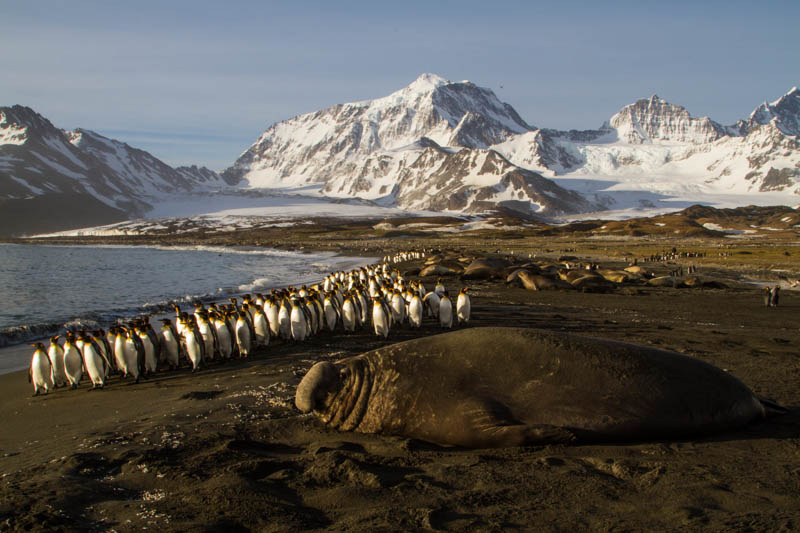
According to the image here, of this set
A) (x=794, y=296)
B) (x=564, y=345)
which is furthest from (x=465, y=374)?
(x=794, y=296)

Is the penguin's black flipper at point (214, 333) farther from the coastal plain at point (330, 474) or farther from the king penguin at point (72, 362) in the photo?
the coastal plain at point (330, 474)

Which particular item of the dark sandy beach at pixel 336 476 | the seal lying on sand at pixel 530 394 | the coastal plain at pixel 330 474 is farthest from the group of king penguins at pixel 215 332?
the seal lying on sand at pixel 530 394

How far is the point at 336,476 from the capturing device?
5445 mm

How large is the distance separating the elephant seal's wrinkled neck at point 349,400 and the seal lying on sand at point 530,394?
1 centimetres

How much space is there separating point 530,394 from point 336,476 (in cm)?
227

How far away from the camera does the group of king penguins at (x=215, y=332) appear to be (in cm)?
1070

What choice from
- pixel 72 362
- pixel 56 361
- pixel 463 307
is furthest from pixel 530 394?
pixel 463 307

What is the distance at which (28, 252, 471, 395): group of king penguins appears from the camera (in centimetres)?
1070

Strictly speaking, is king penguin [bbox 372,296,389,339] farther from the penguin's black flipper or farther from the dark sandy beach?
the dark sandy beach

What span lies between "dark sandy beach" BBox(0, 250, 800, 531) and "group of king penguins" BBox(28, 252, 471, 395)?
1.69m

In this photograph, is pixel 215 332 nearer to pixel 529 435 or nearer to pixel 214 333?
pixel 214 333

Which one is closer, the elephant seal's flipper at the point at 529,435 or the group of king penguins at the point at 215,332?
the elephant seal's flipper at the point at 529,435

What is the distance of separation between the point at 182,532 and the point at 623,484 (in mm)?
3838

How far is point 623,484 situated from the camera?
5.14m
